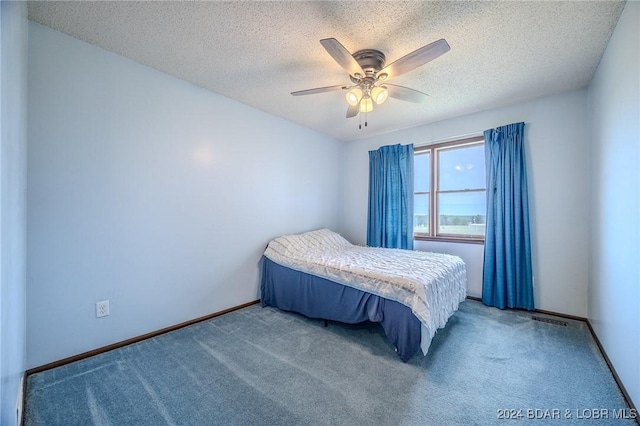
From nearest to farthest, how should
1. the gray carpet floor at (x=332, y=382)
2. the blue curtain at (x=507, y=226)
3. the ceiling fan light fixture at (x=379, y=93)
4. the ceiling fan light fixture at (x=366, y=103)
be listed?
the gray carpet floor at (x=332, y=382), the ceiling fan light fixture at (x=379, y=93), the ceiling fan light fixture at (x=366, y=103), the blue curtain at (x=507, y=226)

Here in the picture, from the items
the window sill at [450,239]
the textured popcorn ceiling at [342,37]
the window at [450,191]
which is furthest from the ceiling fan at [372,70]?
the window sill at [450,239]

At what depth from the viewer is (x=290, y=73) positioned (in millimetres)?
2324

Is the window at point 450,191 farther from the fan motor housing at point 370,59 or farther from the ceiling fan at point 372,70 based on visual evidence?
the fan motor housing at point 370,59

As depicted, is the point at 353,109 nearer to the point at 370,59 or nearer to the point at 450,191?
the point at 370,59

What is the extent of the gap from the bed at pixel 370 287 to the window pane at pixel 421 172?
3.92 feet

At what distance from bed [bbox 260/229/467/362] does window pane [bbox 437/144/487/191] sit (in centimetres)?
122

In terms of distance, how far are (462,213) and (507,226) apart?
23.1 inches

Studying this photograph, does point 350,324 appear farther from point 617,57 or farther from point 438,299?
point 617,57

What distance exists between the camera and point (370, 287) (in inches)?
85.0

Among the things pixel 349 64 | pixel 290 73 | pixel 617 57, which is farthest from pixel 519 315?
pixel 290 73

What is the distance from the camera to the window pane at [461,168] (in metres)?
3.29

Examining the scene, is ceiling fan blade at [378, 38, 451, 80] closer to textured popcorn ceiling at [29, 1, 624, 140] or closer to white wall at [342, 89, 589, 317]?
textured popcorn ceiling at [29, 1, 624, 140]

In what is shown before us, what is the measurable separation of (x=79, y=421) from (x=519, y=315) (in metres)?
3.76

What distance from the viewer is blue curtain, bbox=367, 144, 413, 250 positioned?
3.70 metres
